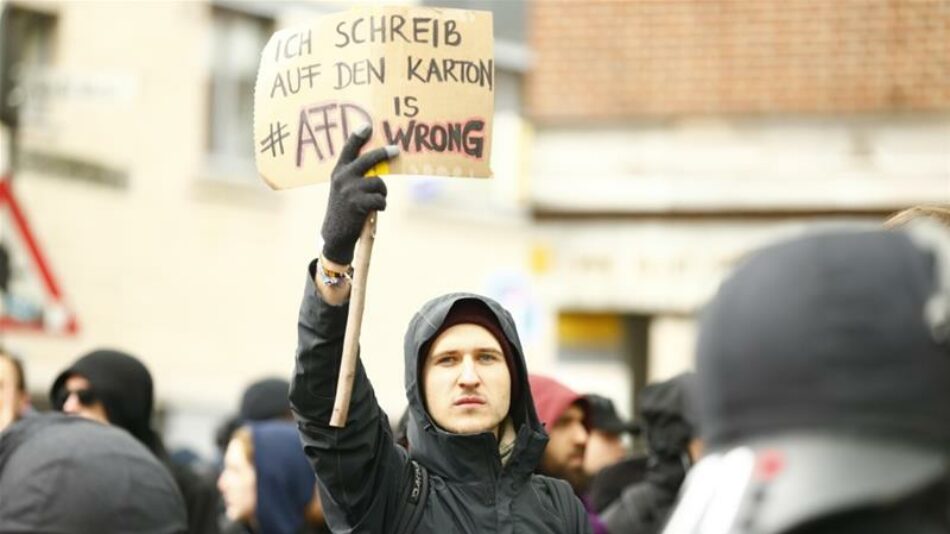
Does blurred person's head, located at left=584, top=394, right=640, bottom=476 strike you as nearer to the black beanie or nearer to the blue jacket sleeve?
the black beanie

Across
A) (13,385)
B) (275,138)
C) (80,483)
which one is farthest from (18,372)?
(80,483)

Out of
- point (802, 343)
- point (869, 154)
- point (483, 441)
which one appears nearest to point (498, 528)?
point (483, 441)

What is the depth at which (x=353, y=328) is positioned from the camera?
3.79m

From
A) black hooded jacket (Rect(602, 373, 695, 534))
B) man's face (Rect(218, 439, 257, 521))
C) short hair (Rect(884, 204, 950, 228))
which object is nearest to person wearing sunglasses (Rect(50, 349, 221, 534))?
man's face (Rect(218, 439, 257, 521))

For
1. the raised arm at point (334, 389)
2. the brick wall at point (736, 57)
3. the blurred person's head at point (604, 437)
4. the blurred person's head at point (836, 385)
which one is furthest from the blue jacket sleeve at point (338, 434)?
the brick wall at point (736, 57)

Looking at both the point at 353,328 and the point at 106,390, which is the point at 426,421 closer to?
the point at 353,328

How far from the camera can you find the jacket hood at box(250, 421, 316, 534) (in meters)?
6.71

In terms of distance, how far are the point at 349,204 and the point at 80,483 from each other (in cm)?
83

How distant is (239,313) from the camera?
17.2m

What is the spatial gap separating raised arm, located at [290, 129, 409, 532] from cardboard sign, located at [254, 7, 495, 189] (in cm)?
30

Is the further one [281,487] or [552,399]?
[281,487]

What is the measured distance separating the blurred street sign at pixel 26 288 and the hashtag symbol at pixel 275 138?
7.55 m

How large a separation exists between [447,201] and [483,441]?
14.1 meters

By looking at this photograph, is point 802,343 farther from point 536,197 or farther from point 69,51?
point 536,197
